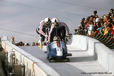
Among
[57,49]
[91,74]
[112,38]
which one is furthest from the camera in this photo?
[112,38]

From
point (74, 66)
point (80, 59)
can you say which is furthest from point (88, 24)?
point (74, 66)

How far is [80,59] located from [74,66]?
1.47 meters

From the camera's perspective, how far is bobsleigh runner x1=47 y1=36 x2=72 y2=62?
41.2 ft

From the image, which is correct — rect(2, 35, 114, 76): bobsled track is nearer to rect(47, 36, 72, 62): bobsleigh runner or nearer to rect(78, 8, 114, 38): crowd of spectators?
rect(47, 36, 72, 62): bobsleigh runner

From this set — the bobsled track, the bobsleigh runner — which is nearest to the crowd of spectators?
the bobsled track

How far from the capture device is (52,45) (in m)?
13.0

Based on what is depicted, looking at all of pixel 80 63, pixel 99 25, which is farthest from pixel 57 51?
pixel 99 25

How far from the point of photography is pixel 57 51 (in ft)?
41.2

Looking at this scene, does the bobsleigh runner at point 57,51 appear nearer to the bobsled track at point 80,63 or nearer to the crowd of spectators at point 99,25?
the bobsled track at point 80,63

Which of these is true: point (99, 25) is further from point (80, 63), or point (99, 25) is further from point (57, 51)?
point (57, 51)

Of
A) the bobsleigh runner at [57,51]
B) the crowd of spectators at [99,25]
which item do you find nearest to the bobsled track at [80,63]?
the bobsleigh runner at [57,51]

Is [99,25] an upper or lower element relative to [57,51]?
upper

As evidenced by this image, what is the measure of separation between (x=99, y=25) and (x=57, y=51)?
5464mm

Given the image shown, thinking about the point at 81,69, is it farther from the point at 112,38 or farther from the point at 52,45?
the point at 112,38
